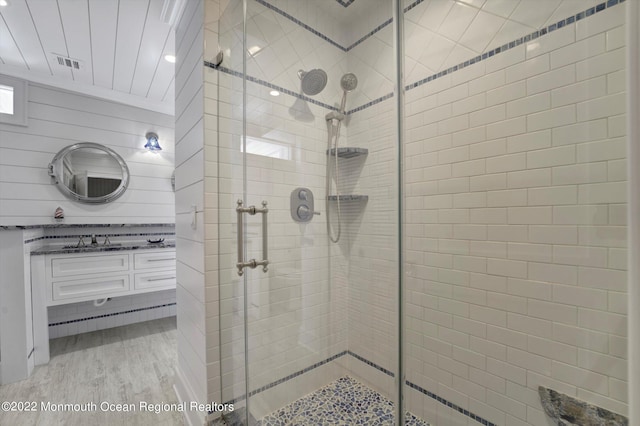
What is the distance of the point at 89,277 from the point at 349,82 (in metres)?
2.89

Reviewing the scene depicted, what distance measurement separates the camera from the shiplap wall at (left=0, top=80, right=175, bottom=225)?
→ 8.83ft

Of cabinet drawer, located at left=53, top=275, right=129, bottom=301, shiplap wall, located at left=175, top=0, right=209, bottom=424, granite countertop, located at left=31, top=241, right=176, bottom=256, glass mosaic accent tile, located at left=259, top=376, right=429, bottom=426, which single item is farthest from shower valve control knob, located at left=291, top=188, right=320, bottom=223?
cabinet drawer, located at left=53, top=275, right=129, bottom=301

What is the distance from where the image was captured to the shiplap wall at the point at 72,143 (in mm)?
2691

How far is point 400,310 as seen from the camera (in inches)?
35.8

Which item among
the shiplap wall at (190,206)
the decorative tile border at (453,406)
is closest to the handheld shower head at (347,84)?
the shiplap wall at (190,206)

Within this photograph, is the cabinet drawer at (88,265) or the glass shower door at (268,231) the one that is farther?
the cabinet drawer at (88,265)

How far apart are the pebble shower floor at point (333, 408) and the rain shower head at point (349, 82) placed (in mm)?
1276

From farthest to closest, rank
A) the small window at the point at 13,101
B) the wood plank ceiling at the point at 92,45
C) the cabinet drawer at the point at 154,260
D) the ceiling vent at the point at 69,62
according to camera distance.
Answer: the cabinet drawer at the point at 154,260 → the small window at the point at 13,101 → the ceiling vent at the point at 69,62 → the wood plank ceiling at the point at 92,45

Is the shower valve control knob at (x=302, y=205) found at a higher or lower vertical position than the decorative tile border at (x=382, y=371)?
higher

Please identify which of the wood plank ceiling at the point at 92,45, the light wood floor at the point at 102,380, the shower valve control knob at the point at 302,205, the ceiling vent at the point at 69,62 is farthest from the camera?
the ceiling vent at the point at 69,62

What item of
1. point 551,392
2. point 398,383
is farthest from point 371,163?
point 551,392

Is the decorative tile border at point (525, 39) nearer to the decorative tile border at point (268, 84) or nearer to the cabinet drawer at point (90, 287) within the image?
the decorative tile border at point (268, 84)

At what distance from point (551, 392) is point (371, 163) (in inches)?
42.6

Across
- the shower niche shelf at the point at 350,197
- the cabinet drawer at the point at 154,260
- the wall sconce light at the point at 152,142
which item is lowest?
the cabinet drawer at the point at 154,260
